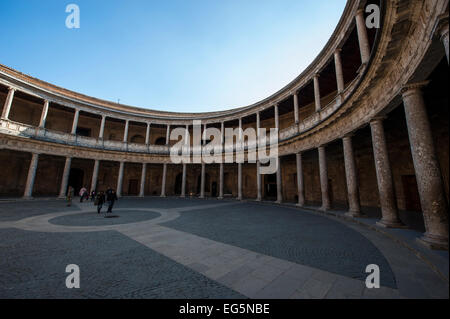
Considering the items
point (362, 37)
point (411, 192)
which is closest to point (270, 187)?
point (411, 192)

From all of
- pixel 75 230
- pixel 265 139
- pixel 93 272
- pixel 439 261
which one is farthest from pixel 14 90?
pixel 439 261

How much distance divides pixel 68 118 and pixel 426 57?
2800 cm

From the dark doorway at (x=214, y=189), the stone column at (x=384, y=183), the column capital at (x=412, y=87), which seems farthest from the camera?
the dark doorway at (x=214, y=189)

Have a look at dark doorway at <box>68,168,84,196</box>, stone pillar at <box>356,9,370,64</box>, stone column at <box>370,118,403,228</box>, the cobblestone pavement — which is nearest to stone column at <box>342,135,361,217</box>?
stone column at <box>370,118,403,228</box>

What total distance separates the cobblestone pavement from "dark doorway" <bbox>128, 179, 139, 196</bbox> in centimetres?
1819

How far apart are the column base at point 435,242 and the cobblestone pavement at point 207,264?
439mm

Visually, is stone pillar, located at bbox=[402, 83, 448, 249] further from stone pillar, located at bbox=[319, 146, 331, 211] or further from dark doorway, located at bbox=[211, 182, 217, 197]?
dark doorway, located at bbox=[211, 182, 217, 197]

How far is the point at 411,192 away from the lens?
34.0 ft

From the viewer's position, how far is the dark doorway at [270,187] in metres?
20.7

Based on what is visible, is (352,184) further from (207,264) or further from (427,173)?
Result: (207,264)

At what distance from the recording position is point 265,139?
1619 centimetres

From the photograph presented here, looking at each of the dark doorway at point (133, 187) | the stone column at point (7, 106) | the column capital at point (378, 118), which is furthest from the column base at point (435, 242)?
the dark doorway at point (133, 187)

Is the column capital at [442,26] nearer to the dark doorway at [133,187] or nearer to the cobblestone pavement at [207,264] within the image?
the cobblestone pavement at [207,264]
